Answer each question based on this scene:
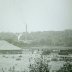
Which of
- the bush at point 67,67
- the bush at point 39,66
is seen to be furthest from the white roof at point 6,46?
the bush at point 67,67

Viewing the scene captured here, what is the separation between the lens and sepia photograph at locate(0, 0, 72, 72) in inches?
145

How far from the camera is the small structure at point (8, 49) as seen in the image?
3771 mm

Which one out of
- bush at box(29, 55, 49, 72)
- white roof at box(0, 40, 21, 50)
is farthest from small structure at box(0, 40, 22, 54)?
bush at box(29, 55, 49, 72)

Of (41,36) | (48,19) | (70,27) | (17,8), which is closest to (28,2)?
(17,8)

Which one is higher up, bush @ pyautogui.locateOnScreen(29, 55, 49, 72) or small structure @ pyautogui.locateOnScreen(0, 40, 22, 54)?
small structure @ pyautogui.locateOnScreen(0, 40, 22, 54)

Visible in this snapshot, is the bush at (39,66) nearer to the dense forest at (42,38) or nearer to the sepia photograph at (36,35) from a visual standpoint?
the sepia photograph at (36,35)

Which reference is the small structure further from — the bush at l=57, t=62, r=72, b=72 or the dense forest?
the bush at l=57, t=62, r=72, b=72

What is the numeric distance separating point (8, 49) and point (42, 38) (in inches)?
33.3

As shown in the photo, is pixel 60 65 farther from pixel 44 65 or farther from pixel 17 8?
pixel 17 8

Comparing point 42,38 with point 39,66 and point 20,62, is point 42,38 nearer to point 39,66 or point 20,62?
point 39,66

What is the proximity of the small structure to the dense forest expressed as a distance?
0.08 metres

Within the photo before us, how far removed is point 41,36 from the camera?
12.6 feet

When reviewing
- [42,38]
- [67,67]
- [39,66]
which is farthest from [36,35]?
[67,67]

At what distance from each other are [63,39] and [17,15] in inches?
49.4
